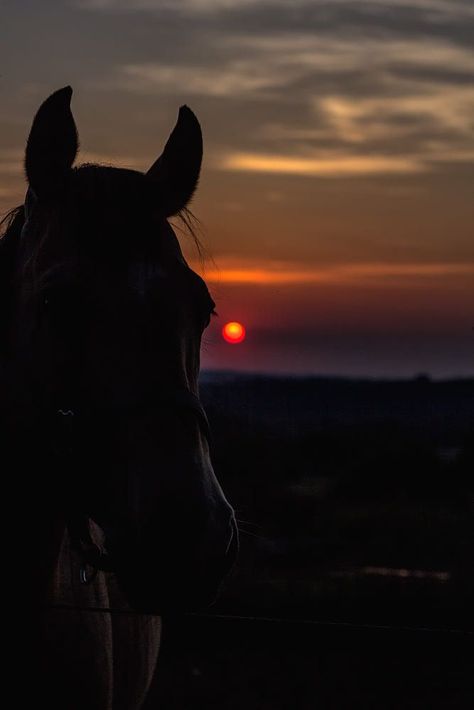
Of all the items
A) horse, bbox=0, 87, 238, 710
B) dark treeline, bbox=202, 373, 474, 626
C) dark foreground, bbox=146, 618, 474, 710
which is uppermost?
horse, bbox=0, 87, 238, 710

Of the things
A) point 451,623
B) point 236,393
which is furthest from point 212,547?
point 236,393

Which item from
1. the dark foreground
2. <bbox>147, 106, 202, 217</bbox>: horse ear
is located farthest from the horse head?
the dark foreground

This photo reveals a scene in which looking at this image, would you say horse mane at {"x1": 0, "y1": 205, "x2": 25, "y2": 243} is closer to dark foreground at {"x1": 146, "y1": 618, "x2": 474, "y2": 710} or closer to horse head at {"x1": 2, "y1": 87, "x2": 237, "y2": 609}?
horse head at {"x1": 2, "y1": 87, "x2": 237, "y2": 609}

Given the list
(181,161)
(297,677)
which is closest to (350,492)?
(297,677)

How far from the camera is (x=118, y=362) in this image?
2338 millimetres

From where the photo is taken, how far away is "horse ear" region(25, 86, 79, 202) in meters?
2.57

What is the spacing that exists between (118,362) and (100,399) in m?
0.08

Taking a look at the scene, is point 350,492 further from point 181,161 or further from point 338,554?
point 181,161

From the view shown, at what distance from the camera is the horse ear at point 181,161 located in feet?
9.37

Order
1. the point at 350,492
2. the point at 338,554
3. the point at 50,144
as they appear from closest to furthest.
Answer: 1. the point at 50,144
2. the point at 338,554
3. the point at 350,492

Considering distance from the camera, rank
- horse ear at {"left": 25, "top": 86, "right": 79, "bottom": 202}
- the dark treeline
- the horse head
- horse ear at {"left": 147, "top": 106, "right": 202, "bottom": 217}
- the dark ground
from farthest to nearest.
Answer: the dark treeline, the dark ground, horse ear at {"left": 147, "top": 106, "right": 202, "bottom": 217}, horse ear at {"left": 25, "top": 86, "right": 79, "bottom": 202}, the horse head

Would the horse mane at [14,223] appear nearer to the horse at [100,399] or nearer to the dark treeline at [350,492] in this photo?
the horse at [100,399]

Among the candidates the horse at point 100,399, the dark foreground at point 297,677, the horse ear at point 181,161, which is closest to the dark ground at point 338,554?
the dark foreground at point 297,677

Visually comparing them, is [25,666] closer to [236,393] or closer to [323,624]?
[323,624]
